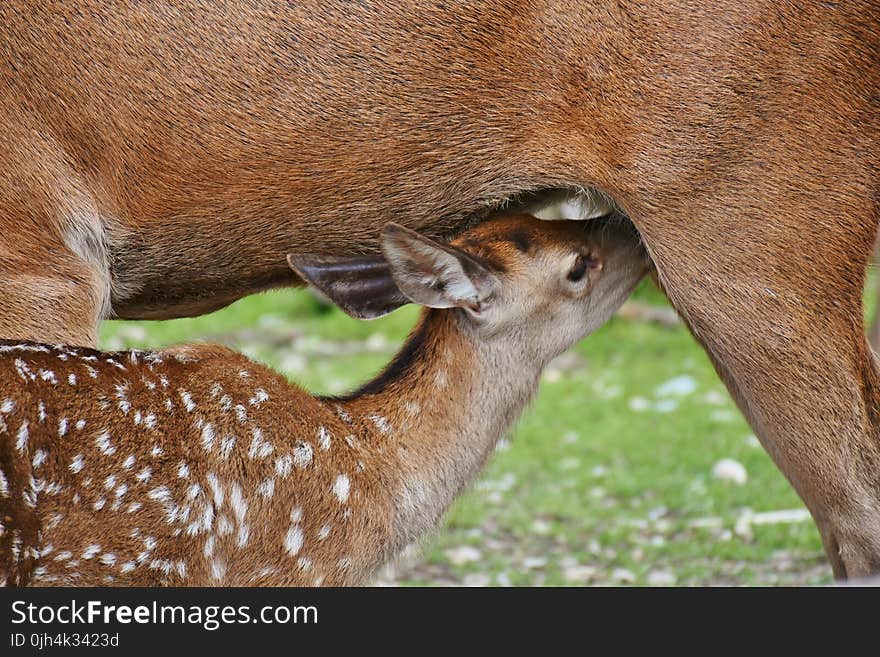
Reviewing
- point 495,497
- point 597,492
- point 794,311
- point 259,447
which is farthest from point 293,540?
point 597,492

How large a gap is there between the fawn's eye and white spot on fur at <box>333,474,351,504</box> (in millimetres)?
1004

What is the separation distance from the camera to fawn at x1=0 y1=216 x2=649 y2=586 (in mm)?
4129

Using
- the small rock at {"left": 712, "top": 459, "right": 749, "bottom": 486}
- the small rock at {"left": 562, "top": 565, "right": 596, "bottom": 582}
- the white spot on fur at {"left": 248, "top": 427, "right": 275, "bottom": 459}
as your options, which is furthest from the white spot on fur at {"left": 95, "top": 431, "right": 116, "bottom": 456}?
the small rock at {"left": 712, "top": 459, "right": 749, "bottom": 486}

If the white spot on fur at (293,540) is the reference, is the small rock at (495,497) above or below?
below

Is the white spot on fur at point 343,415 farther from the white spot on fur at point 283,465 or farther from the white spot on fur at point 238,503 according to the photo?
the white spot on fur at point 238,503

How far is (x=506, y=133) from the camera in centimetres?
463

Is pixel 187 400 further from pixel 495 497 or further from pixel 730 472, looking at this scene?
pixel 730 472

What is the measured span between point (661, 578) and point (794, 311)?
7.74 feet

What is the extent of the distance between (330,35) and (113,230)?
0.87 meters

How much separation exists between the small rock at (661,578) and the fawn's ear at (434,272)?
2126 millimetres

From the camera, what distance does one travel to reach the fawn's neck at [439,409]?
4.89m

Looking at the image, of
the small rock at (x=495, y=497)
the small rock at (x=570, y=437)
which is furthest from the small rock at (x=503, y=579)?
the small rock at (x=570, y=437)

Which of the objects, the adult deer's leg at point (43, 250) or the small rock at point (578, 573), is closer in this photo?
the adult deer's leg at point (43, 250)
